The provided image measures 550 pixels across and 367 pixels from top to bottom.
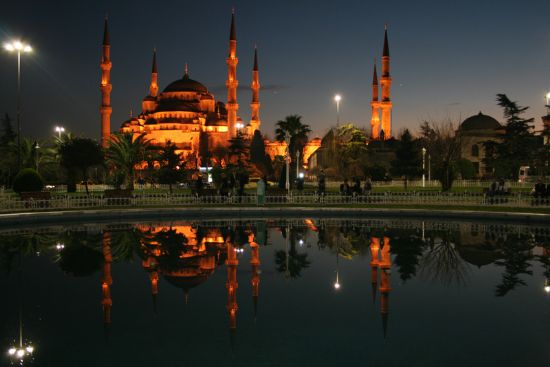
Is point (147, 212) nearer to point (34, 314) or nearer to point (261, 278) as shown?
point (261, 278)

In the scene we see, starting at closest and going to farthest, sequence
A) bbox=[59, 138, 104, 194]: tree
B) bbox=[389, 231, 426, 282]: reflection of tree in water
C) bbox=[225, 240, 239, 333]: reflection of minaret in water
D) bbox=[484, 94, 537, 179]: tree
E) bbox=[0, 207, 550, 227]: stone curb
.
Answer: bbox=[225, 240, 239, 333]: reflection of minaret in water
bbox=[389, 231, 426, 282]: reflection of tree in water
bbox=[0, 207, 550, 227]: stone curb
bbox=[59, 138, 104, 194]: tree
bbox=[484, 94, 537, 179]: tree

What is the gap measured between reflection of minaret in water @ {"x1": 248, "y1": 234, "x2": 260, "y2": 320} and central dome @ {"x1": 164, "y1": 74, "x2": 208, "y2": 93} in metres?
70.8

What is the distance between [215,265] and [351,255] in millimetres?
2924

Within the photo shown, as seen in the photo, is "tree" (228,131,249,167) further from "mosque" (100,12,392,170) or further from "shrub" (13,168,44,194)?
"shrub" (13,168,44,194)

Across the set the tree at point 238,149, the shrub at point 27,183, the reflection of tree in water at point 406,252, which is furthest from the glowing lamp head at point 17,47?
the tree at point 238,149

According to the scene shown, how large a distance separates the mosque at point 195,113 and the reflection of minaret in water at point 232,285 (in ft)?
166

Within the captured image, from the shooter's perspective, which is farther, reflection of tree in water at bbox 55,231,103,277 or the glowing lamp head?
the glowing lamp head

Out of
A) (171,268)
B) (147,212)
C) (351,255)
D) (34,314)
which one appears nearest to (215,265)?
(171,268)

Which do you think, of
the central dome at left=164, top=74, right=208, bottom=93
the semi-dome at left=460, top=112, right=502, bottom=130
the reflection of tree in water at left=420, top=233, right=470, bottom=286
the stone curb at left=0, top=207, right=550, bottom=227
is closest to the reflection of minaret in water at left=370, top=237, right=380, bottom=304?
the reflection of tree in water at left=420, top=233, right=470, bottom=286

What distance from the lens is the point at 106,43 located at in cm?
6481

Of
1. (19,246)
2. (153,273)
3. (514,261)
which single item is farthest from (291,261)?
(19,246)

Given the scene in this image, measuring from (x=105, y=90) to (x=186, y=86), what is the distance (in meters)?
18.7

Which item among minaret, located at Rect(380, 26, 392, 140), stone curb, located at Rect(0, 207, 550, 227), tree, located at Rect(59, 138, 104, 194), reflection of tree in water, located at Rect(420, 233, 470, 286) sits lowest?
reflection of tree in water, located at Rect(420, 233, 470, 286)

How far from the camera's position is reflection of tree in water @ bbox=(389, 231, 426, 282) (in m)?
9.33
